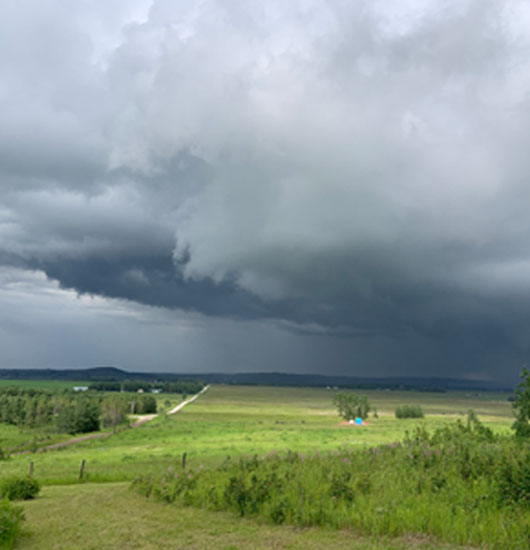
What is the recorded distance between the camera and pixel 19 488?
21.5 meters

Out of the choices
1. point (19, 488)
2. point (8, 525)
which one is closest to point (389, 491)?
point (8, 525)

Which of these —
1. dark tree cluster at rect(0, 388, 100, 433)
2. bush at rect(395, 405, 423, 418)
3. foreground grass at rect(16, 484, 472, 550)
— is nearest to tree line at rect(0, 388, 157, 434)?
dark tree cluster at rect(0, 388, 100, 433)

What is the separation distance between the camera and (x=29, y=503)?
66.0ft

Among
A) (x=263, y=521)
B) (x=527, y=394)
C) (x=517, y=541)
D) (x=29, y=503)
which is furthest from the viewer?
(x=527, y=394)

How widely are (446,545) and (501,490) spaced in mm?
4967

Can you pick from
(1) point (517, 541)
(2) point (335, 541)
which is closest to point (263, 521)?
(2) point (335, 541)

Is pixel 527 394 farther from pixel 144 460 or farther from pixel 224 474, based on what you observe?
pixel 144 460

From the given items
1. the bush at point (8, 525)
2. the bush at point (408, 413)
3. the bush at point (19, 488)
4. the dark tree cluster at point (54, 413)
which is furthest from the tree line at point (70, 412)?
the bush at point (8, 525)

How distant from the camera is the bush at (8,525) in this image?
1350cm

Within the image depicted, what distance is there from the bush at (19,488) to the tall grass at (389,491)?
4908mm

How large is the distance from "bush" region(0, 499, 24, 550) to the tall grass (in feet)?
22.5

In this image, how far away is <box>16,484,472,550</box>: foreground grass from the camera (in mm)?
13617

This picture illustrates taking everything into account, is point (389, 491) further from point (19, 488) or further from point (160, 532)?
point (19, 488)

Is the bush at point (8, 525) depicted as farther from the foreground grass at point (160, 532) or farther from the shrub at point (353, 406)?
the shrub at point (353, 406)
